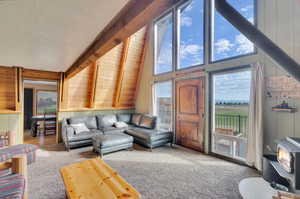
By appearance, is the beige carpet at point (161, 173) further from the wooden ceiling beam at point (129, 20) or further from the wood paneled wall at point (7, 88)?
the wooden ceiling beam at point (129, 20)

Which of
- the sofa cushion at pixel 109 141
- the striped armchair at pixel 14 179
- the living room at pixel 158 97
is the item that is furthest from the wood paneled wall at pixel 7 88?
the striped armchair at pixel 14 179

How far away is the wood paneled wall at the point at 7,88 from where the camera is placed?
3938mm

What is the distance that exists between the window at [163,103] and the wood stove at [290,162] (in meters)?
3.04

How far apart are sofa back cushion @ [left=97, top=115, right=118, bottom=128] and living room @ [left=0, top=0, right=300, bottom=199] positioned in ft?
0.12

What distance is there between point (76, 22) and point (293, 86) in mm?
3375

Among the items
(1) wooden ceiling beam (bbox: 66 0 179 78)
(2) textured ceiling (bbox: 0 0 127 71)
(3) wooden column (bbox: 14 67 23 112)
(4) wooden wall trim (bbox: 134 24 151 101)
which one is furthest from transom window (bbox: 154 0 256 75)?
(3) wooden column (bbox: 14 67 23 112)

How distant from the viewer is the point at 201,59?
154 inches

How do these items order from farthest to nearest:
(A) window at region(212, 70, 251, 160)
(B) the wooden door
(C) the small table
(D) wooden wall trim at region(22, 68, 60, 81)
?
(D) wooden wall trim at region(22, 68, 60, 81), (B) the wooden door, (A) window at region(212, 70, 251, 160), (C) the small table

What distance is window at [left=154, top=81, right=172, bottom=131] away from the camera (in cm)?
504

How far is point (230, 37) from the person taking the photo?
341 centimetres

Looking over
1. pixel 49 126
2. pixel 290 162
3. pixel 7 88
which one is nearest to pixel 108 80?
pixel 7 88

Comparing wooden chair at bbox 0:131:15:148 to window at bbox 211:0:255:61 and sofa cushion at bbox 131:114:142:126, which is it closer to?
sofa cushion at bbox 131:114:142:126

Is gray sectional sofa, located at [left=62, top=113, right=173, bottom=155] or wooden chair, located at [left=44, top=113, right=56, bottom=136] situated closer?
gray sectional sofa, located at [left=62, top=113, right=173, bottom=155]

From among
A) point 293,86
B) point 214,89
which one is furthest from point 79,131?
point 293,86
